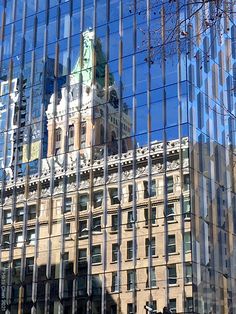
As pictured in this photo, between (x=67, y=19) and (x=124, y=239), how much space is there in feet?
52.4

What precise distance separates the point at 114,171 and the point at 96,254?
188 inches

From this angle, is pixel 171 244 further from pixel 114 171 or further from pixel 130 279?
pixel 114 171

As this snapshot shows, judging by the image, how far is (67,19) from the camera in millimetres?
44750

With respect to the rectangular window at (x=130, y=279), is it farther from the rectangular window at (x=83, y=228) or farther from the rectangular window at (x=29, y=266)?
the rectangular window at (x=29, y=266)

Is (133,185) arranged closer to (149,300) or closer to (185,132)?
(185,132)

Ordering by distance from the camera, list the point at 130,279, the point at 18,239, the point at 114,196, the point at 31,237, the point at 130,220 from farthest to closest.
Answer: the point at 18,239 < the point at 31,237 < the point at 114,196 < the point at 130,220 < the point at 130,279

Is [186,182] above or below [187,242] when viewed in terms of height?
above

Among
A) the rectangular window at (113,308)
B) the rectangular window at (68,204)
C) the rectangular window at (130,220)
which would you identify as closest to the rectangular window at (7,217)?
the rectangular window at (68,204)

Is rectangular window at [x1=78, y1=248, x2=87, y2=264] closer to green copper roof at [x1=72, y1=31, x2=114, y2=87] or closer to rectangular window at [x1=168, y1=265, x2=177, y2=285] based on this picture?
rectangular window at [x1=168, y1=265, x2=177, y2=285]

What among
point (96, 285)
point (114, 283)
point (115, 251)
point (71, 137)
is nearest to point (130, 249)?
point (115, 251)

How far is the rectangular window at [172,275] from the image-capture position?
34719 mm

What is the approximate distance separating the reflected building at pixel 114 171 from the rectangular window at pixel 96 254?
0.19 feet

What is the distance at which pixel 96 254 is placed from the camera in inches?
1490

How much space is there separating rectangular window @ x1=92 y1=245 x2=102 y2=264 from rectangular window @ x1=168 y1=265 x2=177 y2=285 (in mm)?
4376
